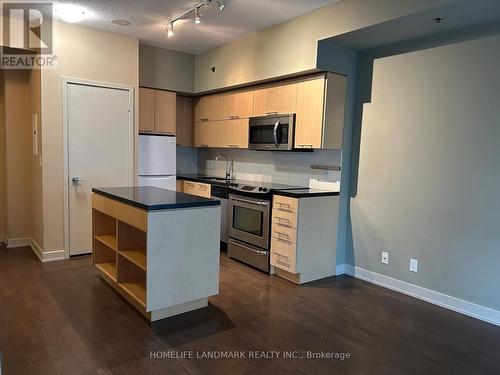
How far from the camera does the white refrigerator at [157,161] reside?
16.5ft

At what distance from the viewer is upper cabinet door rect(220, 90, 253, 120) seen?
15.5 feet

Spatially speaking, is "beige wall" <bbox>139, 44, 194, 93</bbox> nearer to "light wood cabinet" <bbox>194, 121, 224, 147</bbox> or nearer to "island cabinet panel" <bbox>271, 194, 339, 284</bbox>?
"light wood cabinet" <bbox>194, 121, 224, 147</bbox>

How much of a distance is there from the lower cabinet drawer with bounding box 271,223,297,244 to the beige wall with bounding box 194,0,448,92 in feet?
5.38

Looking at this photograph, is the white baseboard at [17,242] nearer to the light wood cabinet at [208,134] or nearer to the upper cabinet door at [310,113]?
the light wood cabinet at [208,134]

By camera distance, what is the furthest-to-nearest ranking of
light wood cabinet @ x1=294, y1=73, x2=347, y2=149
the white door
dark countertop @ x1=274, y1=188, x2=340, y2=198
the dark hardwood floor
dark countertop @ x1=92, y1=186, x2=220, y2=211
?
the white door, light wood cabinet @ x1=294, y1=73, x2=347, y2=149, dark countertop @ x1=274, y1=188, x2=340, y2=198, dark countertop @ x1=92, y1=186, x2=220, y2=211, the dark hardwood floor

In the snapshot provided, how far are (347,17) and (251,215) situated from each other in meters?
2.23

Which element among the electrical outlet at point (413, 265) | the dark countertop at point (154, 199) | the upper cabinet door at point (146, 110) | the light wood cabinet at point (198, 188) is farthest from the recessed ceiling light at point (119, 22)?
Answer: the electrical outlet at point (413, 265)

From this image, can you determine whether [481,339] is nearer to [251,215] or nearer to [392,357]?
[392,357]

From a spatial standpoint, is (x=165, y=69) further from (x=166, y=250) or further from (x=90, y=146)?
(x=166, y=250)

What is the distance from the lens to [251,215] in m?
4.16

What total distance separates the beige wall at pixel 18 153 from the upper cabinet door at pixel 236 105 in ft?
8.30

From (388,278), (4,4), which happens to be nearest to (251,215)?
(388,278)

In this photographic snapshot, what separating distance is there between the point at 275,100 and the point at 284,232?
5.20 ft

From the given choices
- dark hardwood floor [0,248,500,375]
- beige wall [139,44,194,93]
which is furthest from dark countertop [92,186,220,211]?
beige wall [139,44,194,93]
